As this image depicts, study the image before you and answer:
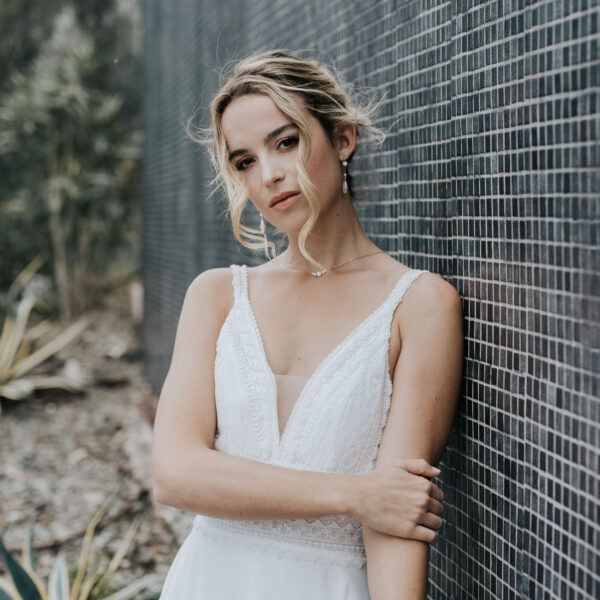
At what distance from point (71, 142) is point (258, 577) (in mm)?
9646

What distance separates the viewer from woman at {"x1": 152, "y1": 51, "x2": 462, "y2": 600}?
1660 mm

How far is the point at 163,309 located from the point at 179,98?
5.84 feet

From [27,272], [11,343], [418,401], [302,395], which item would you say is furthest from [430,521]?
[27,272]

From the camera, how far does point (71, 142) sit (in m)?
10.6

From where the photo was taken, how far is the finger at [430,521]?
162 cm

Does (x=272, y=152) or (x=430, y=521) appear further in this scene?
(x=272, y=152)

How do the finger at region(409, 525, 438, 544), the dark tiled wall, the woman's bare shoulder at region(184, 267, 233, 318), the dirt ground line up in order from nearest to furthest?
the dark tiled wall, the finger at region(409, 525, 438, 544), the woman's bare shoulder at region(184, 267, 233, 318), the dirt ground

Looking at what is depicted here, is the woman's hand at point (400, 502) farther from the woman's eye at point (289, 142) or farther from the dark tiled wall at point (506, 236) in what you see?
the woman's eye at point (289, 142)

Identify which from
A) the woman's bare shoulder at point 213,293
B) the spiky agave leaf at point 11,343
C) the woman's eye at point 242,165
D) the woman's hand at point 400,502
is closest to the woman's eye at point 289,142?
the woman's eye at point 242,165

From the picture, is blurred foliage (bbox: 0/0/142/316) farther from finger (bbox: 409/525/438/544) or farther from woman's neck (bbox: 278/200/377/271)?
finger (bbox: 409/525/438/544)

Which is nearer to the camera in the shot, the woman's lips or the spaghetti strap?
the woman's lips

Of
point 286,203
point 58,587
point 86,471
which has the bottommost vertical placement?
point 86,471

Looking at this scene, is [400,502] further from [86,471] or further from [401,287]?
[86,471]

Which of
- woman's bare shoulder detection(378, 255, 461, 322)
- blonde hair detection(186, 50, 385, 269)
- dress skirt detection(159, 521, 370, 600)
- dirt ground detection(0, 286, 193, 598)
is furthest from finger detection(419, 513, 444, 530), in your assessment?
dirt ground detection(0, 286, 193, 598)
